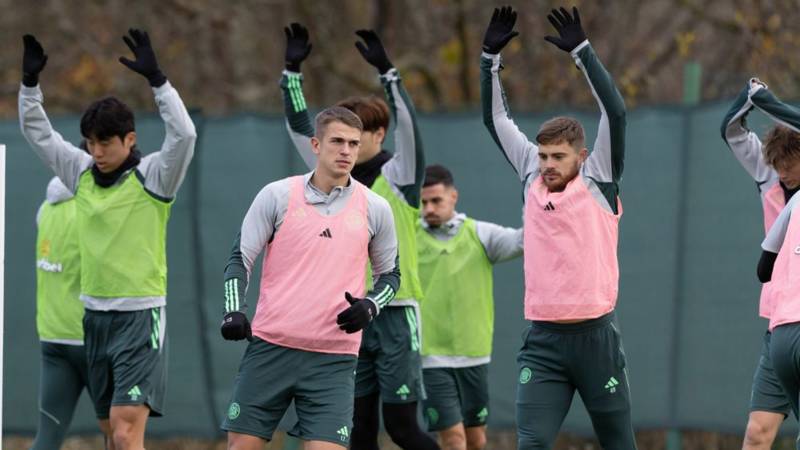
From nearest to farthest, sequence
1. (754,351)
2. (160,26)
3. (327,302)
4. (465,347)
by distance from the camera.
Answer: (327,302) → (465,347) → (754,351) → (160,26)

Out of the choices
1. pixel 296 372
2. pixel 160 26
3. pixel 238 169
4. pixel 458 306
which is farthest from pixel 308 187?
pixel 160 26

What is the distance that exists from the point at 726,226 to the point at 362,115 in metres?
2.97

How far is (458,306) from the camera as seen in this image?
28.4 ft

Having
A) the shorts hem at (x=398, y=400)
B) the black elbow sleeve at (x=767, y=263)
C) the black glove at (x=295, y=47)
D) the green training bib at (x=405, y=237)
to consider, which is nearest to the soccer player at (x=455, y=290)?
the green training bib at (x=405, y=237)

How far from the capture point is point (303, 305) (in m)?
6.52

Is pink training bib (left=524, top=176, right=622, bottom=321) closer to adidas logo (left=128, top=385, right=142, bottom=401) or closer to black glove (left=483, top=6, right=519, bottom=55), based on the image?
black glove (left=483, top=6, right=519, bottom=55)

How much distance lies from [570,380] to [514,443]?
10.9 ft

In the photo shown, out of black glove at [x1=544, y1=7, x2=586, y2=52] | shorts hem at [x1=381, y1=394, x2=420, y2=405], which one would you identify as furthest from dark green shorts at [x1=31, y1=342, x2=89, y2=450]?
black glove at [x1=544, y1=7, x2=586, y2=52]

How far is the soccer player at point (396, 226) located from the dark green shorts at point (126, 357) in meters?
1.12

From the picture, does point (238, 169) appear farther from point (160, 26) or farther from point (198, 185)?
point (160, 26)

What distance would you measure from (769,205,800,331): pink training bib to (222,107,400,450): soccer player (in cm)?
176

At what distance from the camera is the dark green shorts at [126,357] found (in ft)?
25.2

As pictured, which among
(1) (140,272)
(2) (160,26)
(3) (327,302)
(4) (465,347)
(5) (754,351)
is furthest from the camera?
(2) (160,26)

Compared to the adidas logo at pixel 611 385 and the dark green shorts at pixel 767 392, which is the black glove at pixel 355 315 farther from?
the dark green shorts at pixel 767 392
